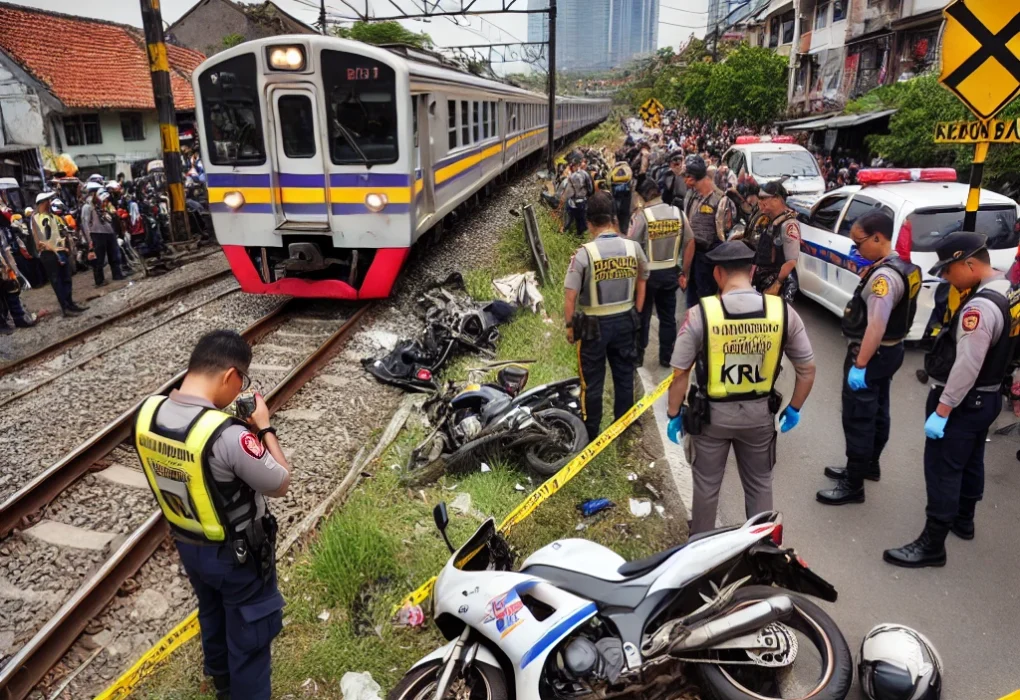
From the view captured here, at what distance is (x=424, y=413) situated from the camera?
590cm

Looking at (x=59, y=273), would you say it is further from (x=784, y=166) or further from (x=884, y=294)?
(x=784, y=166)

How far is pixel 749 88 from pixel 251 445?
995 inches

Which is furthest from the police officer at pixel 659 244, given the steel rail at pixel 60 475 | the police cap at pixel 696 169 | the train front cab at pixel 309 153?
the steel rail at pixel 60 475

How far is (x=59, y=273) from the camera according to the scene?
942cm

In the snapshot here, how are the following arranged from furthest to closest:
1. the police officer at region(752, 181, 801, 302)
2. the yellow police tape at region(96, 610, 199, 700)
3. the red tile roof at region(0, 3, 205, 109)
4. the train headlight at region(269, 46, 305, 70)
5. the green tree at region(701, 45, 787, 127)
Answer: the green tree at region(701, 45, 787, 127) → the red tile roof at region(0, 3, 205, 109) → the train headlight at region(269, 46, 305, 70) → the police officer at region(752, 181, 801, 302) → the yellow police tape at region(96, 610, 199, 700)

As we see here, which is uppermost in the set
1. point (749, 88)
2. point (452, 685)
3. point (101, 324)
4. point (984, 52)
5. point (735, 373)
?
point (749, 88)

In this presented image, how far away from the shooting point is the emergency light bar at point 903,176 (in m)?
7.49

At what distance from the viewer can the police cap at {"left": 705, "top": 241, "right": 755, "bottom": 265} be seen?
11.6ft

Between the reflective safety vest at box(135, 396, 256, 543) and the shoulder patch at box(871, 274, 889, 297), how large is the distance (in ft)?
11.9

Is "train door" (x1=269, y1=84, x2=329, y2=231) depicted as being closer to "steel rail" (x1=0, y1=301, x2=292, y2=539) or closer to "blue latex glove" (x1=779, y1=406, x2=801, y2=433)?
"steel rail" (x1=0, y1=301, x2=292, y2=539)

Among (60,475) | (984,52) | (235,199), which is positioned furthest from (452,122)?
(60,475)

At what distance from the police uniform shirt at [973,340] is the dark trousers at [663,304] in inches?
116

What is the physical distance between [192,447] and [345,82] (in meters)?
6.16

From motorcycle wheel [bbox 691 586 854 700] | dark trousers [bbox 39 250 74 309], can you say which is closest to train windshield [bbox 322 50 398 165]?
dark trousers [bbox 39 250 74 309]
